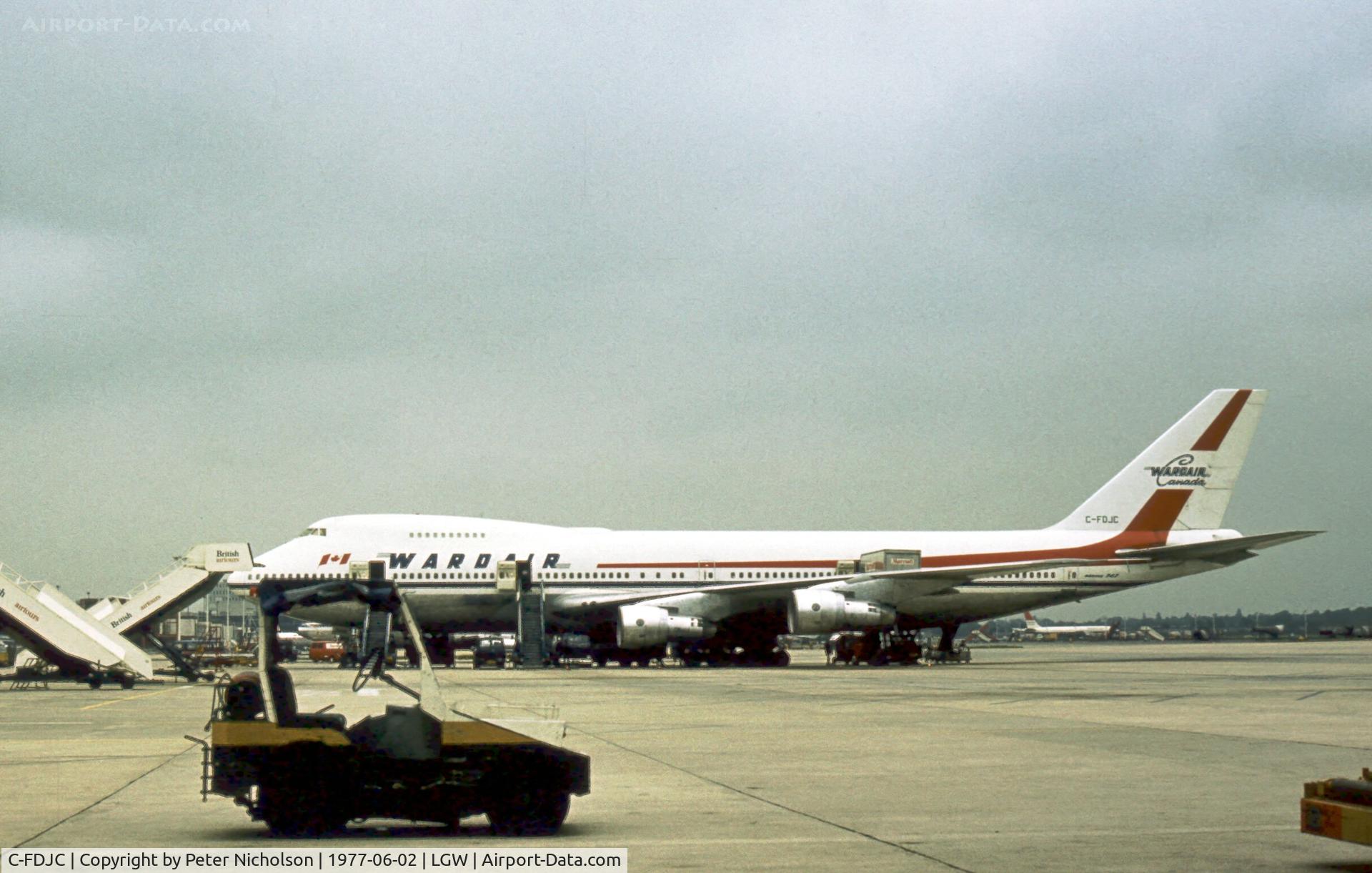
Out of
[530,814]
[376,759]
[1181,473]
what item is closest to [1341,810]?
[530,814]

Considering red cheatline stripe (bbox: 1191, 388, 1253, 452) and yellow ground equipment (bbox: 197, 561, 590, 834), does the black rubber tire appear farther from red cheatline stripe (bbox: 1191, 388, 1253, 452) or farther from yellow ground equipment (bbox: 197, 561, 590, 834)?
red cheatline stripe (bbox: 1191, 388, 1253, 452)

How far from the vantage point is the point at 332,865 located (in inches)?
287

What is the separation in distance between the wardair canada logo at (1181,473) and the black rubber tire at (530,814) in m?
39.8

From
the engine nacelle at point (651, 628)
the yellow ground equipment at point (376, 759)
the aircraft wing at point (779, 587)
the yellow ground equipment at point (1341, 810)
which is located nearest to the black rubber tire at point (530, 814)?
the yellow ground equipment at point (376, 759)

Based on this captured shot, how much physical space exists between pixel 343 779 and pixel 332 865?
3.10 feet

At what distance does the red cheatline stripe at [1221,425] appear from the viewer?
148 ft

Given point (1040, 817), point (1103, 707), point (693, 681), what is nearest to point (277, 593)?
point (1040, 817)

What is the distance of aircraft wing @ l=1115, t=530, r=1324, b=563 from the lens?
134ft

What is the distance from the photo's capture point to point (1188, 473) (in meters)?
45.3

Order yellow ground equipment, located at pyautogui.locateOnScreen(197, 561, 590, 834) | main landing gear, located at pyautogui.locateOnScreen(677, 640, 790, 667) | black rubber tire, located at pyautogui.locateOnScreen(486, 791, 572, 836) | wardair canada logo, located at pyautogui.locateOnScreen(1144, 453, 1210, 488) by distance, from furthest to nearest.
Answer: wardair canada logo, located at pyautogui.locateOnScreen(1144, 453, 1210, 488) → main landing gear, located at pyautogui.locateOnScreen(677, 640, 790, 667) → black rubber tire, located at pyautogui.locateOnScreen(486, 791, 572, 836) → yellow ground equipment, located at pyautogui.locateOnScreen(197, 561, 590, 834)

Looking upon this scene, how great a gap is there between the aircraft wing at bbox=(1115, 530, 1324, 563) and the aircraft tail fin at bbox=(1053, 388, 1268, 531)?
120 centimetres

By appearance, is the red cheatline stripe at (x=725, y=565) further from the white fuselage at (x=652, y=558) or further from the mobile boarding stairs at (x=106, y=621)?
the mobile boarding stairs at (x=106, y=621)

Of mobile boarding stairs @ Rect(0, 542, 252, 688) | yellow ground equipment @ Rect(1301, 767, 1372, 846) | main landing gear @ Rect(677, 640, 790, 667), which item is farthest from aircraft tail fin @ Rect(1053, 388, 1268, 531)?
yellow ground equipment @ Rect(1301, 767, 1372, 846)

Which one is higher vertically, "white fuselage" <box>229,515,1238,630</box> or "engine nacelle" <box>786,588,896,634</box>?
"white fuselage" <box>229,515,1238,630</box>
